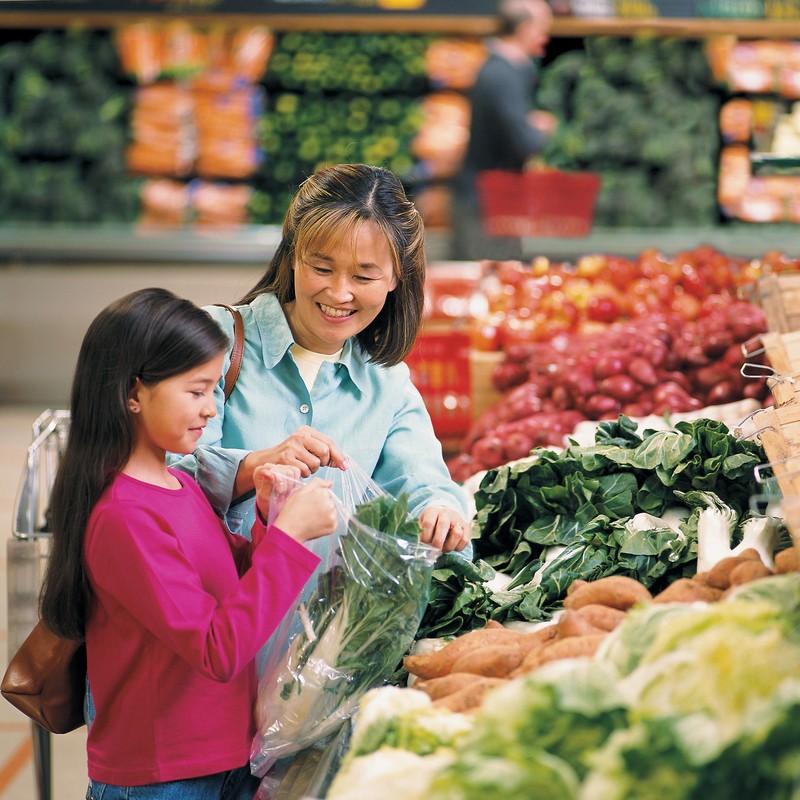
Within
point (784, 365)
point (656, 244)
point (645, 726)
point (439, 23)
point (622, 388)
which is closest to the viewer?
point (645, 726)

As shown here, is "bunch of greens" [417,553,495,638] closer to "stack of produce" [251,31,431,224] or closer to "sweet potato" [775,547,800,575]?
"sweet potato" [775,547,800,575]

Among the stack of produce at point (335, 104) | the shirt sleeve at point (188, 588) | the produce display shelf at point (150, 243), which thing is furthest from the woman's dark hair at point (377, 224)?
the stack of produce at point (335, 104)

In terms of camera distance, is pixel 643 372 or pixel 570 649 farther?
pixel 643 372

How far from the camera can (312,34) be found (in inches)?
289

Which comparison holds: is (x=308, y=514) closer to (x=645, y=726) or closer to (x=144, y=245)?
(x=645, y=726)

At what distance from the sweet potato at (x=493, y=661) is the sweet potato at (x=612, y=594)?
157 millimetres

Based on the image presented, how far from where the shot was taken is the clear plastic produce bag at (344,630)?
5.73 feet

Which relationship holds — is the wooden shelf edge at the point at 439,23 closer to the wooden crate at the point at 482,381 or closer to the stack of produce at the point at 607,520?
the wooden crate at the point at 482,381

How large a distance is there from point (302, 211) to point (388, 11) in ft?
17.9

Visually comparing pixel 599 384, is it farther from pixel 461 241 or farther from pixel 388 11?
pixel 388 11

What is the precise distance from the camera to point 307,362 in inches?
83.7

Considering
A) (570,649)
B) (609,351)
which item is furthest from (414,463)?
(609,351)

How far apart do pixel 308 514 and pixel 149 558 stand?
0.24m

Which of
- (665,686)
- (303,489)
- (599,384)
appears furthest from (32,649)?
(599,384)
